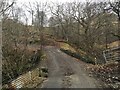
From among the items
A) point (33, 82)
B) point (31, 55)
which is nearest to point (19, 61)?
point (33, 82)

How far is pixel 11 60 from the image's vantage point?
2714 centimetres

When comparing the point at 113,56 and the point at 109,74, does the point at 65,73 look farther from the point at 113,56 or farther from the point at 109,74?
the point at 113,56

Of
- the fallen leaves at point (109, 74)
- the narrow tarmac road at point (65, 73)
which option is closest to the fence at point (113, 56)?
the narrow tarmac road at point (65, 73)

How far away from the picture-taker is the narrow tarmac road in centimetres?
2192

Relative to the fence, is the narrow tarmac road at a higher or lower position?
lower

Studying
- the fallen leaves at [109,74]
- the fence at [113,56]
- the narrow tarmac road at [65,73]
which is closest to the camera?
the narrow tarmac road at [65,73]

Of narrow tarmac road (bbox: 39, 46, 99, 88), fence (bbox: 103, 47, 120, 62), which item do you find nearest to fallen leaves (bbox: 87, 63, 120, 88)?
narrow tarmac road (bbox: 39, 46, 99, 88)

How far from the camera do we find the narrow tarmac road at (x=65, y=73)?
2192 centimetres

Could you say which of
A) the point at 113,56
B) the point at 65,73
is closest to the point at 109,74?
the point at 65,73

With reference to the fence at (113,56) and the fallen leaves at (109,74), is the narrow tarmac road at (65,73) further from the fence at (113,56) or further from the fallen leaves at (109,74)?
the fence at (113,56)

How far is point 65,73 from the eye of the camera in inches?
1144

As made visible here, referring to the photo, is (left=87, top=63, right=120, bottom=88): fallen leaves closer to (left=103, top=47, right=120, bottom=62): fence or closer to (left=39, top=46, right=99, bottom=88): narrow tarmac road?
(left=39, top=46, right=99, bottom=88): narrow tarmac road

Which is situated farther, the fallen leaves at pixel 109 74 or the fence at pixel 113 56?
the fence at pixel 113 56

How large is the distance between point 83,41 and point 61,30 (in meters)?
11.3
